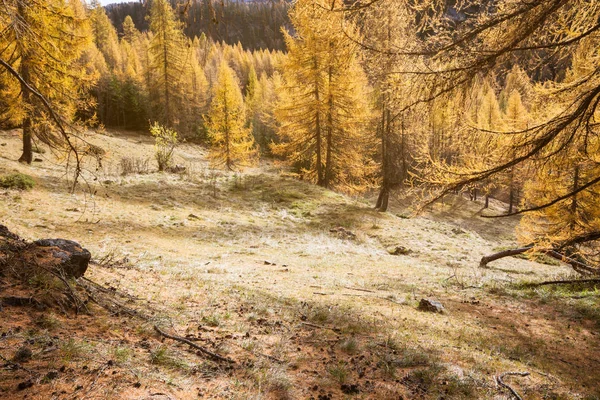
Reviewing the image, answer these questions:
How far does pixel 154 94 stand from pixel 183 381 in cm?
4910

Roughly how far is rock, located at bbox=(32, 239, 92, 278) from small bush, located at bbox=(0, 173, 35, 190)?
9145mm

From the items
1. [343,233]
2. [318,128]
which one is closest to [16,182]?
[343,233]

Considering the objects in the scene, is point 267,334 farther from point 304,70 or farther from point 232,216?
point 304,70

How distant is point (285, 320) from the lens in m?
4.72

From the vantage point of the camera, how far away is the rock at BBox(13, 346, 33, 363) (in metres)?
2.43

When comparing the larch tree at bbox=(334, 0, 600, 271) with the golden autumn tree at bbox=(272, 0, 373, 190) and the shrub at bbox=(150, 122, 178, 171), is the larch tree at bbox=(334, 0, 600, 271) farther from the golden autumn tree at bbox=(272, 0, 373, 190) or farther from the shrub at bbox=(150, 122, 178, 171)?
the shrub at bbox=(150, 122, 178, 171)

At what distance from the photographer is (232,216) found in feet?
48.6

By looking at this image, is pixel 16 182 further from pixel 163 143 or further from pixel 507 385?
pixel 507 385

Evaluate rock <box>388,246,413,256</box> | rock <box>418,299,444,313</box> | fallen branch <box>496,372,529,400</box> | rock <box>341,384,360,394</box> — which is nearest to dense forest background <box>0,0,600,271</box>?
rock <box>418,299,444,313</box>

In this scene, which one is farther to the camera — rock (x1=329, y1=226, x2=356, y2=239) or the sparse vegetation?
rock (x1=329, y1=226, x2=356, y2=239)

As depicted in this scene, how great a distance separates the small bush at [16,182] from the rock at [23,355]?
37.6 feet

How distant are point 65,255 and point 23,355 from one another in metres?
1.96

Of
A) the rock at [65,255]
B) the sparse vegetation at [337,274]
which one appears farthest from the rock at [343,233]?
the rock at [65,255]

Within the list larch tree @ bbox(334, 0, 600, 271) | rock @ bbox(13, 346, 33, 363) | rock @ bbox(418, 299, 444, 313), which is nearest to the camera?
rock @ bbox(13, 346, 33, 363)
